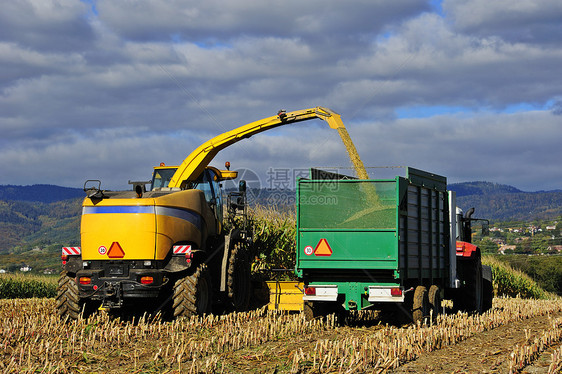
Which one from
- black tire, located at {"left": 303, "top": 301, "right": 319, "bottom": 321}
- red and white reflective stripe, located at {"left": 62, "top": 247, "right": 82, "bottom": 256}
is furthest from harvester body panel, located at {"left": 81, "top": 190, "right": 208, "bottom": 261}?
black tire, located at {"left": 303, "top": 301, "right": 319, "bottom": 321}

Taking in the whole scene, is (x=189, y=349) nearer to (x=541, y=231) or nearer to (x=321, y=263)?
(x=321, y=263)

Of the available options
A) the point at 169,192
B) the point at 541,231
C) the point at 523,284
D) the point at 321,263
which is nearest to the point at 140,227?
the point at 169,192

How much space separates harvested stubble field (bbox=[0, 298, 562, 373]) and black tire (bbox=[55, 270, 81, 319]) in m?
0.23

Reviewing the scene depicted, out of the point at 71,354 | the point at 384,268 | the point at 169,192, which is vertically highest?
the point at 169,192

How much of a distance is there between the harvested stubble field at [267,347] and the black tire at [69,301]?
23cm

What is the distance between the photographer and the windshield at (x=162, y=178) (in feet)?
48.0

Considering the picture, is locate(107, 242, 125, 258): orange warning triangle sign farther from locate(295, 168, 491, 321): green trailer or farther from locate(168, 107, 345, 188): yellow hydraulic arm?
locate(295, 168, 491, 321): green trailer

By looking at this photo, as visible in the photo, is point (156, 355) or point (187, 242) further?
point (187, 242)

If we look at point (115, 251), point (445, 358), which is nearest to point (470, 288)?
point (445, 358)

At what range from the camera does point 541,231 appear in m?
121

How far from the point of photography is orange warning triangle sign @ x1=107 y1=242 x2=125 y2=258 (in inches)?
480

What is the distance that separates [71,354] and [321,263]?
482cm

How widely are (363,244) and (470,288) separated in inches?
189

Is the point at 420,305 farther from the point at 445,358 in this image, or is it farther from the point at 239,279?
the point at 239,279
